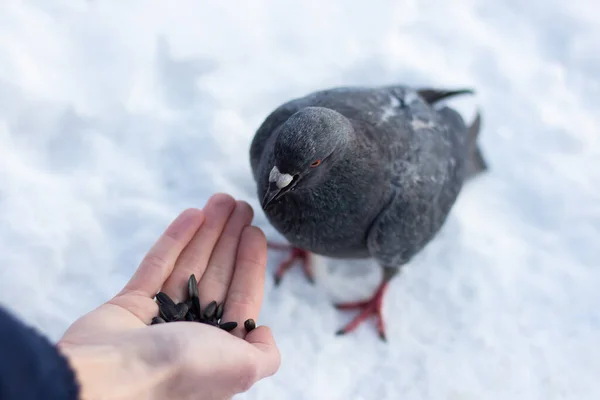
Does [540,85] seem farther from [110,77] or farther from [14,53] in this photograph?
[14,53]

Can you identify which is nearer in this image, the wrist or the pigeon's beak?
the wrist

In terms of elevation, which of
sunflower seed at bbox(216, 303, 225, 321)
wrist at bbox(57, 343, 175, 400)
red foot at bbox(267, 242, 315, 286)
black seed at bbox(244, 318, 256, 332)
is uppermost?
wrist at bbox(57, 343, 175, 400)

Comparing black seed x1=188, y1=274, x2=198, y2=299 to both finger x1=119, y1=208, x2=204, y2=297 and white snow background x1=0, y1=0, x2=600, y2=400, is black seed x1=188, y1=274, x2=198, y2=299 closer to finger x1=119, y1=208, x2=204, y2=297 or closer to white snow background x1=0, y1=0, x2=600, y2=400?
finger x1=119, y1=208, x2=204, y2=297

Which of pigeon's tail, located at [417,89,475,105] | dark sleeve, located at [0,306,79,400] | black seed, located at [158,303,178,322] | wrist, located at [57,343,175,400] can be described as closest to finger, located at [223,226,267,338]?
black seed, located at [158,303,178,322]

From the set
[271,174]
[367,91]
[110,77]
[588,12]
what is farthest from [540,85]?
[110,77]

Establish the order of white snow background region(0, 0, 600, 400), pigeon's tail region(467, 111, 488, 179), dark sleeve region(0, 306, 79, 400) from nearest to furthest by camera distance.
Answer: dark sleeve region(0, 306, 79, 400) < white snow background region(0, 0, 600, 400) < pigeon's tail region(467, 111, 488, 179)

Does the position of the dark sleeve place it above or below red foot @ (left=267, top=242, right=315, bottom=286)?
above

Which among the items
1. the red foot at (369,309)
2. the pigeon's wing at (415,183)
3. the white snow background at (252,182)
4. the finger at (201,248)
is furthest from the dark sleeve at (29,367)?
the red foot at (369,309)
